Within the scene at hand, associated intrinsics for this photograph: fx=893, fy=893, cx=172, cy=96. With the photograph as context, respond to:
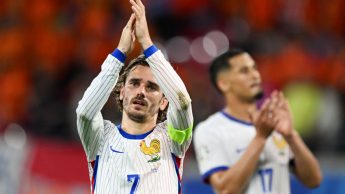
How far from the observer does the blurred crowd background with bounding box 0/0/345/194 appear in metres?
9.06

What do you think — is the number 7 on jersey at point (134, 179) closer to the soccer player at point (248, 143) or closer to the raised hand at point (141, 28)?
the raised hand at point (141, 28)

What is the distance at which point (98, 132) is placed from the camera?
475 centimetres

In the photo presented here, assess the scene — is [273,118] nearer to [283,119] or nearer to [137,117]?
[283,119]

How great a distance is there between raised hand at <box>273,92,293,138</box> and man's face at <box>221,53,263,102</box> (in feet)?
1.42

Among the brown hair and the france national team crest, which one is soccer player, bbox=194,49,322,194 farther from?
the france national team crest

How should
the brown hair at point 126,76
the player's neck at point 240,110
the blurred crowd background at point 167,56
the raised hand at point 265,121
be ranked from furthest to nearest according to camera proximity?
the blurred crowd background at point 167,56 < the player's neck at point 240,110 < the raised hand at point 265,121 < the brown hair at point 126,76

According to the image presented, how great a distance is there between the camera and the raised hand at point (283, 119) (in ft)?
19.1

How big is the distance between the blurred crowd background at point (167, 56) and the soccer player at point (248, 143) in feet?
7.73

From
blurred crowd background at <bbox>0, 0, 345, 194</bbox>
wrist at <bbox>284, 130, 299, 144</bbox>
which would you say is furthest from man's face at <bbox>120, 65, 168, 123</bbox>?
blurred crowd background at <bbox>0, 0, 345, 194</bbox>

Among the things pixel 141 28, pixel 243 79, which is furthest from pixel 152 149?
pixel 243 79

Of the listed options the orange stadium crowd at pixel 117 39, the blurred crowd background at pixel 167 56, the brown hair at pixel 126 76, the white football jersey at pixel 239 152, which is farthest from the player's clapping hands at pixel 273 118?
the orange stadium crowd at pixel 117 39

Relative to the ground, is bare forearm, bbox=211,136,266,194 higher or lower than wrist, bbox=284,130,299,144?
lower

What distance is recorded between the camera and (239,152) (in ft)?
19.9

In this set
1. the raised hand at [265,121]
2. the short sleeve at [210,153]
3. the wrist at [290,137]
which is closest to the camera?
the raised hand at [265,121]
